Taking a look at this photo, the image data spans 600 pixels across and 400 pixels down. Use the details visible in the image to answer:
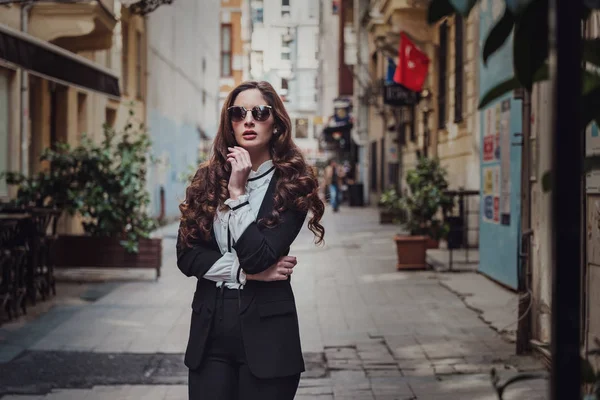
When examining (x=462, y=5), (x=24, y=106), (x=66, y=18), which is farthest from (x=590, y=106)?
(x=66, y=18)

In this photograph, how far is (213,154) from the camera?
316 centimetres

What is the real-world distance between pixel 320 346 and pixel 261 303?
435cm

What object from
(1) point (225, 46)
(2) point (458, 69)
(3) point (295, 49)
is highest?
(3) point (295, 49)

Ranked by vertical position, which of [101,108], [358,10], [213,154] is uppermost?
[358,10]

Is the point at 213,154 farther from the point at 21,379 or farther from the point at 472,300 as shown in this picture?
the point at 472,300

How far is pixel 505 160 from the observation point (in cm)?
1012

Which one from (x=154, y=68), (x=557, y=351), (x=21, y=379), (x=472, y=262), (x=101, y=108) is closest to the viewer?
(x=557, y=351)

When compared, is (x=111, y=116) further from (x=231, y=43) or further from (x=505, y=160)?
(x=231, y=43)

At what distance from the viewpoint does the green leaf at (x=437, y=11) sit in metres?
1.60

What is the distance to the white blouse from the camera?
2.88 meters

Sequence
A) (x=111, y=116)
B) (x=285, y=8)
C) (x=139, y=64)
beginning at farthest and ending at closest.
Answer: (x=285, y=8) < (x=139, y=64) < (x=111, y=116)

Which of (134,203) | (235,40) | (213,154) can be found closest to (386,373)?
(213,154)

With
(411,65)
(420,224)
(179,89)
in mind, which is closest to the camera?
(420,224)

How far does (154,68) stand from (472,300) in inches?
668
